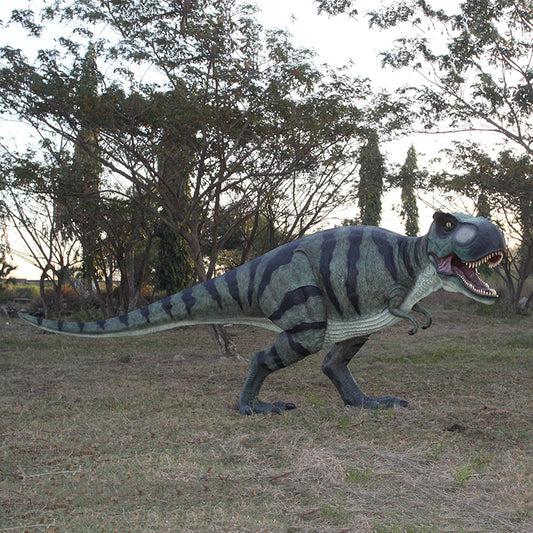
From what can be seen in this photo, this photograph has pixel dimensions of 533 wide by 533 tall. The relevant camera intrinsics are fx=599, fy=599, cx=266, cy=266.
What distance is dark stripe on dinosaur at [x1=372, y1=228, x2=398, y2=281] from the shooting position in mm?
4754

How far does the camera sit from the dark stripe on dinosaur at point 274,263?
5020 mm

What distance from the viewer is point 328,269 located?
4.86 meters

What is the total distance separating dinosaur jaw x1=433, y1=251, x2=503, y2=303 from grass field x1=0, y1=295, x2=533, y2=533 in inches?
41.6

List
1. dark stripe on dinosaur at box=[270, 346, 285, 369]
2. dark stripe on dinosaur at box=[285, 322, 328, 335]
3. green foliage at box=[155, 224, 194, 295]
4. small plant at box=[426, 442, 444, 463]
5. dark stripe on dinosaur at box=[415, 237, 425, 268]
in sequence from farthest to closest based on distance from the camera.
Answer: green foliage at box=[155, 224, 194, 295]
dark stripe on dinosaur at box=[270, 346, 285, 369]
dark stripe on dinosaur at box=[285, 322, 328, 335]
dark stripe on dinosaur at box=[415, 237, 425, 268]
small plant at box=[426, 442, 444, 463]

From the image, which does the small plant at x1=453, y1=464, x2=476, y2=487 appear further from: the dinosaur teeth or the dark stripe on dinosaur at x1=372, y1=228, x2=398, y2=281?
the dark stripe on dinosaur at x1=372, y1=228, x2=398, y2=281

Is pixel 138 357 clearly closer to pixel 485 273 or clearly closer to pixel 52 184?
pixel 52 184

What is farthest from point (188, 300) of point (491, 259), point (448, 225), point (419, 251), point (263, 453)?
point (491, 259)

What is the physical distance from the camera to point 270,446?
412 cm

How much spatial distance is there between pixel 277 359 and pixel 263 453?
1.10 meters

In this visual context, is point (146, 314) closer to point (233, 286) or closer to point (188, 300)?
point (188, 300)

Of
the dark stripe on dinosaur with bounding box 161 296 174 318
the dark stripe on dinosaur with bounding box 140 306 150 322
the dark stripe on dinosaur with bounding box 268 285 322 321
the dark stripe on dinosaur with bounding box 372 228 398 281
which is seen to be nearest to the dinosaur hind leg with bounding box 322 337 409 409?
the dark stripe on dinosaur with bounding box 268 285 322 321

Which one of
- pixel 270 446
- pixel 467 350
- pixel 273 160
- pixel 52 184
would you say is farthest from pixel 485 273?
pixel 270 446

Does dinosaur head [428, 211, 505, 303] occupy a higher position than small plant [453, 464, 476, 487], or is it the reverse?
dinosaur head [428, 211, 505, 303]

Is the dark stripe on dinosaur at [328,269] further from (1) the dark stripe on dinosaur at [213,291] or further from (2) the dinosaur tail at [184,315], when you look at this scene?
(1) the dark stripe on dinosaur at [213,291]
